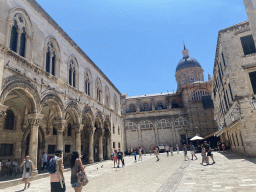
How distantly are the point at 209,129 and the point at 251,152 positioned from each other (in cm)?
2610

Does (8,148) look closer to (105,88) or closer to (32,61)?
(32,61)

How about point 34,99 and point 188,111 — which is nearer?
point 34,99

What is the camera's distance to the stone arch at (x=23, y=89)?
1012cm

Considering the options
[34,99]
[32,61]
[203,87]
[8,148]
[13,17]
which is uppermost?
[203,87]

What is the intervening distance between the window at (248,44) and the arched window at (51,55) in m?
16.6

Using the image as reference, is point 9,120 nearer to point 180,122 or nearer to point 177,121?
point 177,121

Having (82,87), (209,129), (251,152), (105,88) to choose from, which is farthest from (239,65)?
(209,129)

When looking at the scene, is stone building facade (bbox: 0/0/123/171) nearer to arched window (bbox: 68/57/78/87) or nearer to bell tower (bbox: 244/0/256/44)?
arched window (bbox: 68/57/78/87)

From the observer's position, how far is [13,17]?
11.5m

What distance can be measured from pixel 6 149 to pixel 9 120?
89.1 inches

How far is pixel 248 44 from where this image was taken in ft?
58.6

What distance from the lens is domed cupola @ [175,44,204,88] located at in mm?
52197

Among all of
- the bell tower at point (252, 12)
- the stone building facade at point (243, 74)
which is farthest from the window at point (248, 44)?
the bell tower at point (252, 12)

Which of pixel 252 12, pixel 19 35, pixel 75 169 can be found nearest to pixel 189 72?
pixel 252 12
